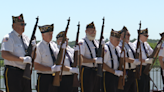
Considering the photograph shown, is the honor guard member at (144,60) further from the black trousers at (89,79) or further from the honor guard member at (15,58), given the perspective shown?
the honor guard member at (15,58)

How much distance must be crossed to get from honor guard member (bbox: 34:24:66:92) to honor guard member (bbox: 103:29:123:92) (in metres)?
1.52

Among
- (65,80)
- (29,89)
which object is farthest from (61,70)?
(29,89)

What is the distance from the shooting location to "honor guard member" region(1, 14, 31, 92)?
6.05m

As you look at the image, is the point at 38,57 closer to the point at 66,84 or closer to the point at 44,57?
the point at 44,57

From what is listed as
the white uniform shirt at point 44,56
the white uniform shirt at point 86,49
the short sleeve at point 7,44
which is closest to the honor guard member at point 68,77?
the white uniform shirt at point 44,56

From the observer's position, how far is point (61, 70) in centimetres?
654

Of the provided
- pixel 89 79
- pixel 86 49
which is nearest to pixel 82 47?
pixel 86 49

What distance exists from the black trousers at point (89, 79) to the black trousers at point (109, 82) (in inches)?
9.8

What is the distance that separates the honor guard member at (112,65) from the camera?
7562mm

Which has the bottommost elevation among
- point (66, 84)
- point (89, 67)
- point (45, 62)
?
point (66, 84)

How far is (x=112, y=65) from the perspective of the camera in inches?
301

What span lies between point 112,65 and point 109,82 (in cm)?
43

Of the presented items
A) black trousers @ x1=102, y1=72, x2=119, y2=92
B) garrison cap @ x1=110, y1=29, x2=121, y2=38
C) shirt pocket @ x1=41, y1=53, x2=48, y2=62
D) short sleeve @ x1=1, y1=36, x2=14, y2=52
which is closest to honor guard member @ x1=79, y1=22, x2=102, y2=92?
black trousers @ x1=102, y1=72, x2=119, y2=92

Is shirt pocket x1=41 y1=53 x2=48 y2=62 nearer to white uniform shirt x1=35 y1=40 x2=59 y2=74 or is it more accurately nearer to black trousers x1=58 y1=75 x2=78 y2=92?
white uniform shirt x1=35 y1=40 x2=59 y2=74
